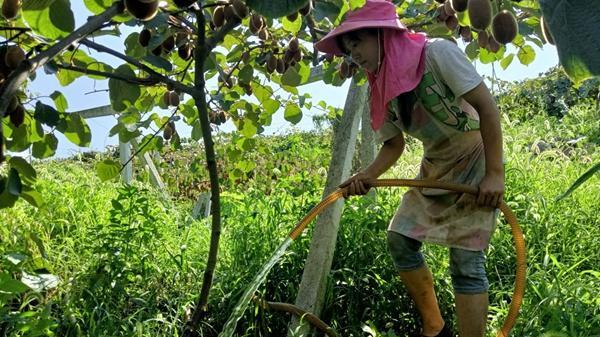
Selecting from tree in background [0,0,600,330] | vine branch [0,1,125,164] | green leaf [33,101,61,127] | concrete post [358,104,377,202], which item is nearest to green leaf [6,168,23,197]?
tree in background [0,0,600,330]

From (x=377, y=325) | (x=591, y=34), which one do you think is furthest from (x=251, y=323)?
(x=591, y=34)

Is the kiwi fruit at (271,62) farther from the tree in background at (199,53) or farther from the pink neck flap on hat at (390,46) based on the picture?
the pink neck flap on hat at (390,46)

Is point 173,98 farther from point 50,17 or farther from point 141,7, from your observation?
point 141,7

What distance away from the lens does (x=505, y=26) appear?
3.81 feet

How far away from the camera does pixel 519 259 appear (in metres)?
1.74

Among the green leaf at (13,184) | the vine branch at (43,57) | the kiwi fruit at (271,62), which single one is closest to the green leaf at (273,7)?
the vine branch at (43,57)

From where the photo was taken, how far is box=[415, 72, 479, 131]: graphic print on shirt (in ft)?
5.37

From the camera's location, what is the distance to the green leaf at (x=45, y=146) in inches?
59.1

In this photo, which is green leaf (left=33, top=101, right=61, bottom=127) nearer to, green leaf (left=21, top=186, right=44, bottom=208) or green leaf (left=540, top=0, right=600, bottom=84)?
green leaf (left=21, top=186, right=44, bottom=208)

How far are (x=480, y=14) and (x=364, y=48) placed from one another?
63cm

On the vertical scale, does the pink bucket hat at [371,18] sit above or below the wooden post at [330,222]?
above

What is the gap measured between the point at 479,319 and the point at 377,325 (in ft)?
2.28

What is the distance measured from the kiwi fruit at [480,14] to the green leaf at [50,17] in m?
0.61

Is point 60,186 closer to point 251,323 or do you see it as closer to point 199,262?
point 199,262
